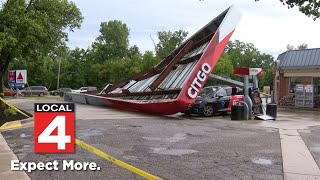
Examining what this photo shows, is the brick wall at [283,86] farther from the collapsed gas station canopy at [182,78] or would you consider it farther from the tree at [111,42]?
the tree at [111,42]

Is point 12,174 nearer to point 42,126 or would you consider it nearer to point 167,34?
point 42,126

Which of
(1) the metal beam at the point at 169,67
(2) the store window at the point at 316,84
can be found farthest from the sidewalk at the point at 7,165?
(2) the store window at the point at 316,84

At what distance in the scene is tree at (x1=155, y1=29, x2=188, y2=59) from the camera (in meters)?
73.1

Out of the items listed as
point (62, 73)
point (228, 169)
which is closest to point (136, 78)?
point (228, 169)

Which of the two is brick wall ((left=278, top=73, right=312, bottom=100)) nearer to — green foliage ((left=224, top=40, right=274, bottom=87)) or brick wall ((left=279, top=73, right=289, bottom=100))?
brick wall ((left=279, top=73, right=289, bottom=100))

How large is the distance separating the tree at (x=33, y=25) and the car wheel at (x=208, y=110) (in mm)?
8079

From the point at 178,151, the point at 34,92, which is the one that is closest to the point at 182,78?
the point at 178,151

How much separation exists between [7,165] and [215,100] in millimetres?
13657

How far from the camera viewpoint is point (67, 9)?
2144cm

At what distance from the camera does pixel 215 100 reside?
19.9 m

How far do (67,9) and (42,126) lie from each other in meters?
17.1

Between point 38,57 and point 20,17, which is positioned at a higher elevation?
point 20,17

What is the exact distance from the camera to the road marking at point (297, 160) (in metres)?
7.37

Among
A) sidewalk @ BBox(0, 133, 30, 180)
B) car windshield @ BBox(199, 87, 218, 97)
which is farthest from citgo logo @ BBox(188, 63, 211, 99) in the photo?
sidewalk @ BBox(0, 133, 30, 180)
